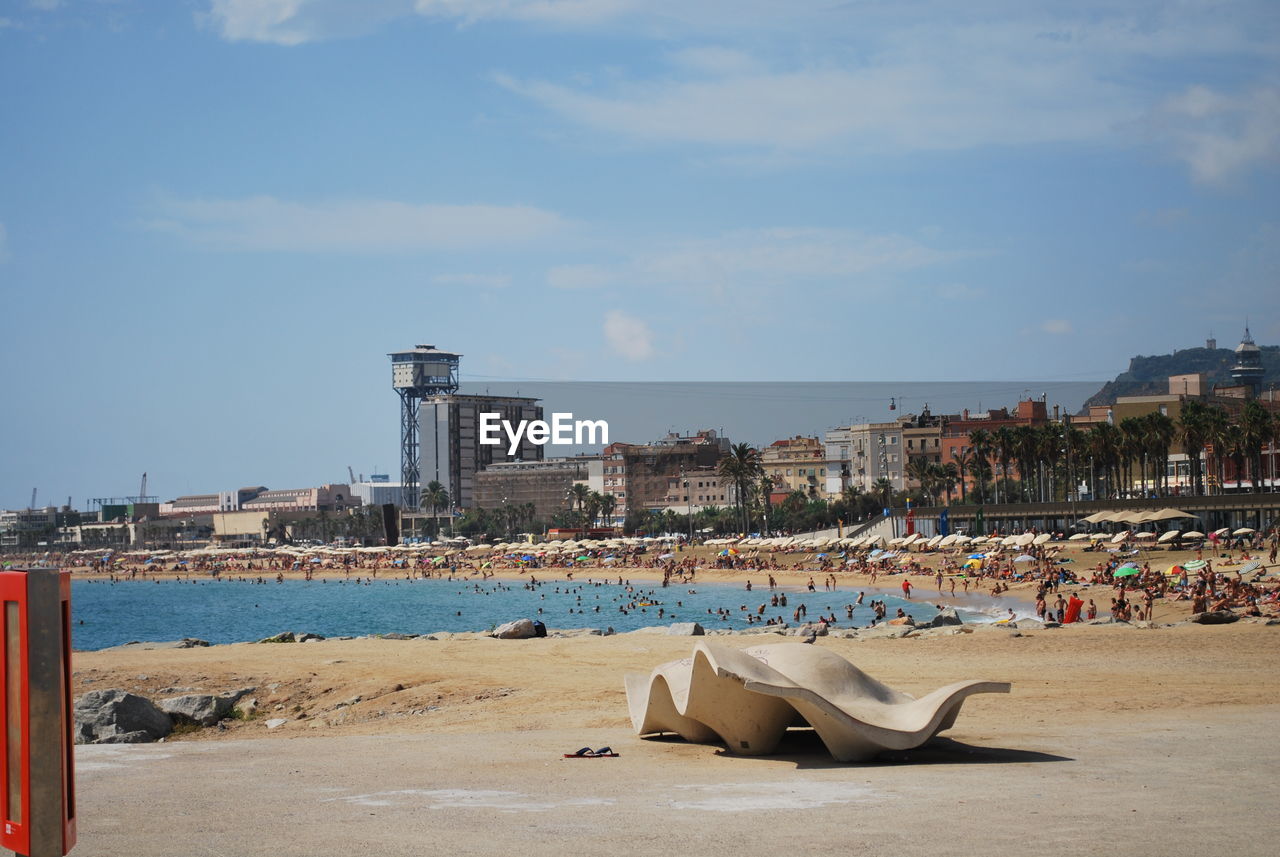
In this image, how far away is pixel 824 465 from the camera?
5999 inches

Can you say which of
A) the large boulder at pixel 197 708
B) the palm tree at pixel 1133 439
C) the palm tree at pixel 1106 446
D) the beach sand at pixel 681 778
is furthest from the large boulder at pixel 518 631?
the palm tree at pixel 1106 446

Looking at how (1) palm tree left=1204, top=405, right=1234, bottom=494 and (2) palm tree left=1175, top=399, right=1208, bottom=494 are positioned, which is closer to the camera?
(1) palm tree left=1204, top=405, right=1234, bottom=494

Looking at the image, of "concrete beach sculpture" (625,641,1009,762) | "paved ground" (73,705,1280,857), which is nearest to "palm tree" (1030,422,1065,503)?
"paved ground" (73,705,1280,857)

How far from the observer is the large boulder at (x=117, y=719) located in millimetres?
16984

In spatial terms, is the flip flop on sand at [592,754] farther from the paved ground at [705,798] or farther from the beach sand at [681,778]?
the beach sand at [681,778]

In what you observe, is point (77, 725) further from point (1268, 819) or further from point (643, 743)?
point (1268, 819)

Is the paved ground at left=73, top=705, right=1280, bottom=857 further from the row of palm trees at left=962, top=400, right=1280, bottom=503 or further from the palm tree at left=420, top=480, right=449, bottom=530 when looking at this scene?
the palm tree at left=420, top=480, right=449, bottom=530

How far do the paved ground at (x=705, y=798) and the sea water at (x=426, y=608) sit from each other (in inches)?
1162

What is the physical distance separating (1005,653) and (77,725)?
16.4 meters

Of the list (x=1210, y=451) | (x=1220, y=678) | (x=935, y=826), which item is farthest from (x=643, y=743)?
(x=1210, y=451)

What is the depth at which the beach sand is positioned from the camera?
811cm

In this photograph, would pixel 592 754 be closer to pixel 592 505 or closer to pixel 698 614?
pixel 698 614

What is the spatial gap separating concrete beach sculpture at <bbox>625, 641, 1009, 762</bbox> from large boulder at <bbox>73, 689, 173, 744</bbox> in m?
8.21

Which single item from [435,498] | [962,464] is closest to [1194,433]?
[962,464]
